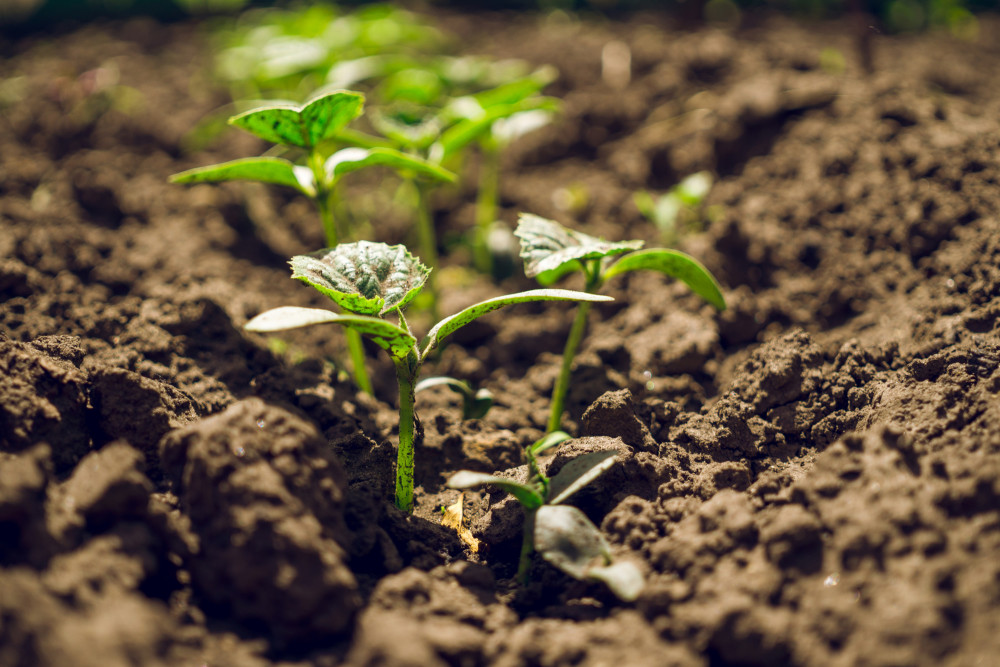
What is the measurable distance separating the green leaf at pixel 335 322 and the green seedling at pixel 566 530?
1.04 ft

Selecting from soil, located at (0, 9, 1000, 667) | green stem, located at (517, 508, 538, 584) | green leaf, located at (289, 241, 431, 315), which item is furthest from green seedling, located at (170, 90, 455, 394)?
green stem, located at (517, 508, 538, 584)

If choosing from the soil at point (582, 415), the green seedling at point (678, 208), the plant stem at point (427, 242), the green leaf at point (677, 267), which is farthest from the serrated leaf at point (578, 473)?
the green seedling at point (678, 208)

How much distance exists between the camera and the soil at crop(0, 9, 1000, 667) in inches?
47.0

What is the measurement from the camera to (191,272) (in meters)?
2.31

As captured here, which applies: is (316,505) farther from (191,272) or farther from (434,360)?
(191,272)

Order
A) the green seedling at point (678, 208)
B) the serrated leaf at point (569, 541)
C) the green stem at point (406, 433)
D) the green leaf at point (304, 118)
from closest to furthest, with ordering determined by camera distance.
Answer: the serrated leaf at point (569, 541)
the green stem at point (406, 433)
the green leaf at point (304, 118)
the green seedling at point (678, 208)

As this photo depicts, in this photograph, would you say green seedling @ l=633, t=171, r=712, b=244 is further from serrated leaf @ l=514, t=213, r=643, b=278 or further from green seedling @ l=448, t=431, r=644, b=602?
green seedling @ l=448, t=431, r=644, b=602

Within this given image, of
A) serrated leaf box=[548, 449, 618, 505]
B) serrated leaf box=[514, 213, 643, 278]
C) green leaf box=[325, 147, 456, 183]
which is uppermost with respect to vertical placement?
green leaf box=[325, 147, 456, 183]

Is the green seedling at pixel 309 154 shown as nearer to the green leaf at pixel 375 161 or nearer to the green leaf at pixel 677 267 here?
the green leaf at pixel 375 161

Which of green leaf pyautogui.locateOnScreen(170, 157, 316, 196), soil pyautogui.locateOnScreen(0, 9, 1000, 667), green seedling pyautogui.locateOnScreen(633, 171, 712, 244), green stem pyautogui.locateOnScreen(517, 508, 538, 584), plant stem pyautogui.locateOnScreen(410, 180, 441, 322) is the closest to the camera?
soil pyautogui.locateOnScreen(0, 9, 1000, 667)

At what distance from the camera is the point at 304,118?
1.72 m

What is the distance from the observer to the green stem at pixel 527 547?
143 centimetres

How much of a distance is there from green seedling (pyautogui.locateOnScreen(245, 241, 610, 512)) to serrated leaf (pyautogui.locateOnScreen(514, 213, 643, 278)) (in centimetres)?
12

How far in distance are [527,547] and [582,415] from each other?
20.7 inches
